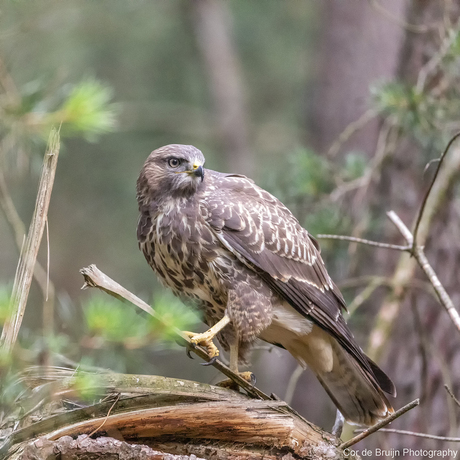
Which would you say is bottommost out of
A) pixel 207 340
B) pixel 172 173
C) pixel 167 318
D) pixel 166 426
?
pixel 166 426

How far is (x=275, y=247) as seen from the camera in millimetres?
3354

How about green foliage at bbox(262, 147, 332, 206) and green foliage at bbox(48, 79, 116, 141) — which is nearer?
green foliage at bbox(48, 79, 116, 141)

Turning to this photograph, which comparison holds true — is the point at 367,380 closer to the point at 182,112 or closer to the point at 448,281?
the point at 448,281

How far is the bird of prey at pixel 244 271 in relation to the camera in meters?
3.16

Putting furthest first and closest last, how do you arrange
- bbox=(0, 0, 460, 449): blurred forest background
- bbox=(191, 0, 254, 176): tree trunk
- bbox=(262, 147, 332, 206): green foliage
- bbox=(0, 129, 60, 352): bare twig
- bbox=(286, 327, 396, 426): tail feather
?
1. bbox=(191, 0, 254, 176): tree trunk
2. bbox=(262, 147, 332, 206): green foliage
3. bbox=(286, 327, 396, 426): tail feather
4. bbox=(0, 0, 460, 449): blurred forest background
5. bbox=(0, 129, 60, 352): bare twig

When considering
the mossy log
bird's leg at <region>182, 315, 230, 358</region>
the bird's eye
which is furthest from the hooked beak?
the mossy log

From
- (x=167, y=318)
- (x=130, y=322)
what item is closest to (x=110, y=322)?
(x=130, y=322)

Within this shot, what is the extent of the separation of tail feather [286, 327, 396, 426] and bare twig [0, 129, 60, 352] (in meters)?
2.02

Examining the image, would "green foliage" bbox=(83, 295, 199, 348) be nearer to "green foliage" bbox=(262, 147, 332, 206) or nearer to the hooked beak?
the hooked beak

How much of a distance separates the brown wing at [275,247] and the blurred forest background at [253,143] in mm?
448

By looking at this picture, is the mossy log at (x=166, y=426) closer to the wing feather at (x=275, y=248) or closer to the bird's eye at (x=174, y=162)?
the wing feather at (x=275, y=248)

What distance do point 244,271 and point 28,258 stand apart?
1568 mm

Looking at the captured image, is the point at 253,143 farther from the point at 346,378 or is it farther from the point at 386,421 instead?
the point at 386,421

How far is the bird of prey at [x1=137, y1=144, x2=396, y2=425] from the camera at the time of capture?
316 centimetres
